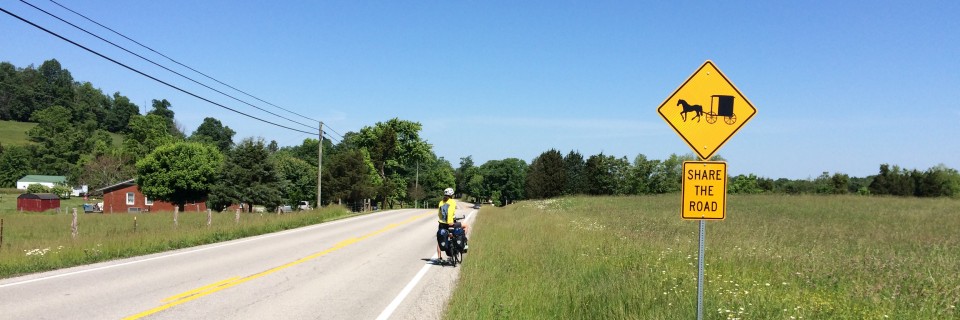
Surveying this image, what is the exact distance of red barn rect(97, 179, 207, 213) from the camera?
72.9 m

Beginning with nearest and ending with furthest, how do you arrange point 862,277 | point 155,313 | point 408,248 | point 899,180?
point 155,313, point 862,277, point 408,248, point 899,180

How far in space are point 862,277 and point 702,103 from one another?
17.7ft

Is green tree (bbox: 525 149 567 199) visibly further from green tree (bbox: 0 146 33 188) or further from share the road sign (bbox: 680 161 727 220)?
green tree (bbox: 0 146 33 188)

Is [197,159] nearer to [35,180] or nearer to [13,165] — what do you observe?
[35,180]

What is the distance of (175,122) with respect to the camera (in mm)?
181375

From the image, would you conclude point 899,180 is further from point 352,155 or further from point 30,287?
point 30,287

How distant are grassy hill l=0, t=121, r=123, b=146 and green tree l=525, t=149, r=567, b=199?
410ft

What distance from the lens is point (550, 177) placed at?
319 ft

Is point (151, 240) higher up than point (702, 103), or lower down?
lower down

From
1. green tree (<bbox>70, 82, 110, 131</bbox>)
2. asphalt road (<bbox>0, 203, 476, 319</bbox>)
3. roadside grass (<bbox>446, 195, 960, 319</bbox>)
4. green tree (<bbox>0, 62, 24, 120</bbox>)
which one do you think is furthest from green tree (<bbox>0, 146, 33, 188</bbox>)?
roadside grass (<bbox>446, 195, 960, 319</bbox>)

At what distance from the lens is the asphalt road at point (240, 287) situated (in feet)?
24.6

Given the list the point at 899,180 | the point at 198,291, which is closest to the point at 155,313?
the point at 198,291

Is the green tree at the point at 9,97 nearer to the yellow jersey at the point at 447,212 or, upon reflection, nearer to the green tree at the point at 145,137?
the green tree at the point at 145,137

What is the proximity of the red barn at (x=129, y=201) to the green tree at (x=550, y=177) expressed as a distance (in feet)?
180
